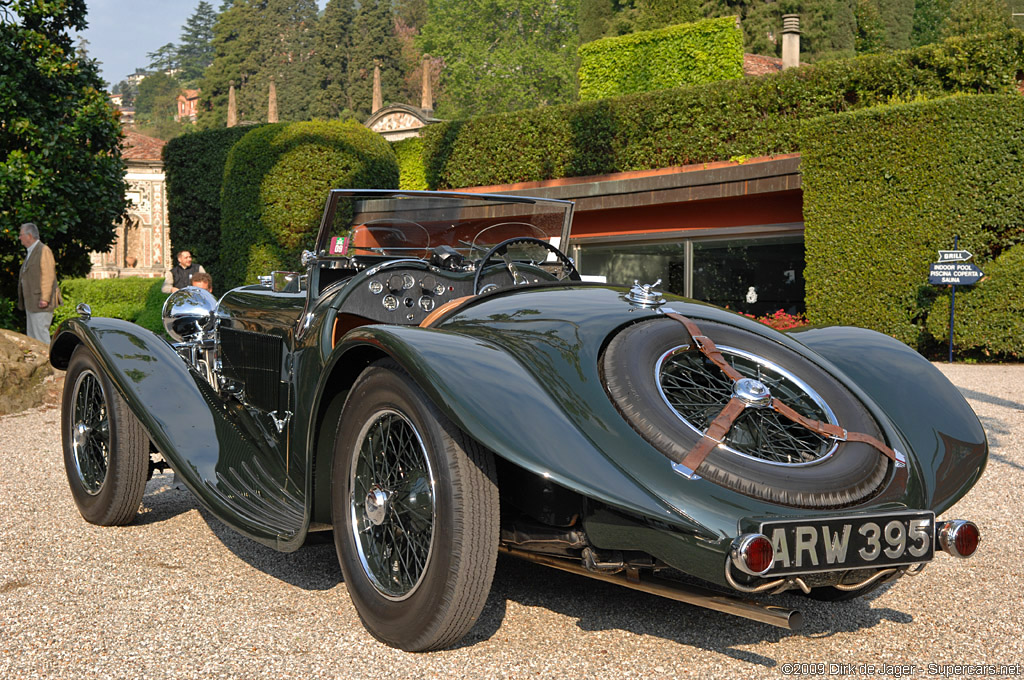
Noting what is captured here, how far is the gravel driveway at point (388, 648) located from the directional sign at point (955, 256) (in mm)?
8529

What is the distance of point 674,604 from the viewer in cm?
324

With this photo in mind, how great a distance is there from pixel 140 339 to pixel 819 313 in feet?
36.9

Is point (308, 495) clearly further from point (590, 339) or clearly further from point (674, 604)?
point (674, 604)

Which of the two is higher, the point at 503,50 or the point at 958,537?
the point at 503,50

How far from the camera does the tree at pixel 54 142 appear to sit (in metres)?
12.9

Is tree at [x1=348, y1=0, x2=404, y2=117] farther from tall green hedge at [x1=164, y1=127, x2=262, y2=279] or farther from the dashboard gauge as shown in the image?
the dashboard gauge

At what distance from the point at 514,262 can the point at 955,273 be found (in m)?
9.63

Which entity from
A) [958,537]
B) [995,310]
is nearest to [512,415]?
[958,537]

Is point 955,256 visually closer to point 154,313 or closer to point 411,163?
point 154,313

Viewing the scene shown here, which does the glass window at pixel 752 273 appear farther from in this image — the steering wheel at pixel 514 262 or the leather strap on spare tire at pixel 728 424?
the leather strap on spare tire at pixel 728 424

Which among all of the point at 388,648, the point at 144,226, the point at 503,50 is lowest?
the point at 388,648

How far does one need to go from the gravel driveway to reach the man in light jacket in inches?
262

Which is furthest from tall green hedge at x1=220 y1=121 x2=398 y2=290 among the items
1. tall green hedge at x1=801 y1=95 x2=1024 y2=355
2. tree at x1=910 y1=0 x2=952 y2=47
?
tree at x1=910 y1=0 x2=952 y2=47

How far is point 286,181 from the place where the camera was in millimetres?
15844
